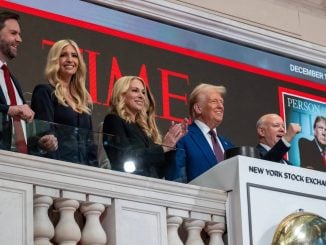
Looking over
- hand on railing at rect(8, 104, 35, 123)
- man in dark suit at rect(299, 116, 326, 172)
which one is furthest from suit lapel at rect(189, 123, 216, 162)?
man in dark suit at rect(299, 116, 326, 172)

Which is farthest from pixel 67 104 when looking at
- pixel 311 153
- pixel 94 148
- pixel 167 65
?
pixel 311 153

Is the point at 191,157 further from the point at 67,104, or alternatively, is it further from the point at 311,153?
the point at 311,153

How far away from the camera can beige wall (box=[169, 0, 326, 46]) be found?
29.0ft

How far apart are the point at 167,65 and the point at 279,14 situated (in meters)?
1.47

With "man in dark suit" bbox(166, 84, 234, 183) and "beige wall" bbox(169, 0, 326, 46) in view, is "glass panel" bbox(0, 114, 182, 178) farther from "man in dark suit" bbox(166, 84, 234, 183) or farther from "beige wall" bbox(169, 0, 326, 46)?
"beige wall" bbox(169, 0, 326, 46)

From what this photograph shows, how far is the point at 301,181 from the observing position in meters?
5.57

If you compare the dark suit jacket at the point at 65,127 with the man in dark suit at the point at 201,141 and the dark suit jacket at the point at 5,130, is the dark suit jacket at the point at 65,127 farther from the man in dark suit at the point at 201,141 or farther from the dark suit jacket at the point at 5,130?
the man in dark suit at the point at 201,141

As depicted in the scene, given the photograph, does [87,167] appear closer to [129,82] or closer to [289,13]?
[129,82]

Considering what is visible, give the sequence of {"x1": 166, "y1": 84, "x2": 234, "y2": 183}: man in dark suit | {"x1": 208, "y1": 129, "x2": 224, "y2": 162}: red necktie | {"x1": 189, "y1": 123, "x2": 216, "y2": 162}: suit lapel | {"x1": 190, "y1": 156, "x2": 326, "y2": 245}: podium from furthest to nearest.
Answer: {"x1": 208, "y1": 129, "x2": 224, "y2": 162}: red necktie, {"x1": 189, "y1": 123, "x2": 216, "y2": 162}: suit lapel, {"x1": 166, "y1": 84, "x2": 234, "y2": 183}: man in dark suit, {"x1": 190, "y1": 156, "x2": 326, "y2": 245}: podium

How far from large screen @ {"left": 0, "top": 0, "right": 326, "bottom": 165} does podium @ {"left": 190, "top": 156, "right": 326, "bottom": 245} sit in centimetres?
183

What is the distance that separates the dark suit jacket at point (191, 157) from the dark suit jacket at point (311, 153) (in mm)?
3065

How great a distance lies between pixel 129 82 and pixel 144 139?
41 centimetres

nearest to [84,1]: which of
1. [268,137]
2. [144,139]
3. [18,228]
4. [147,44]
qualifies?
[147,44]

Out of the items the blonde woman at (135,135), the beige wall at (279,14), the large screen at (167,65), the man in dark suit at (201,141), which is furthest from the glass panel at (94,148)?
the beige wall at (279,14)
